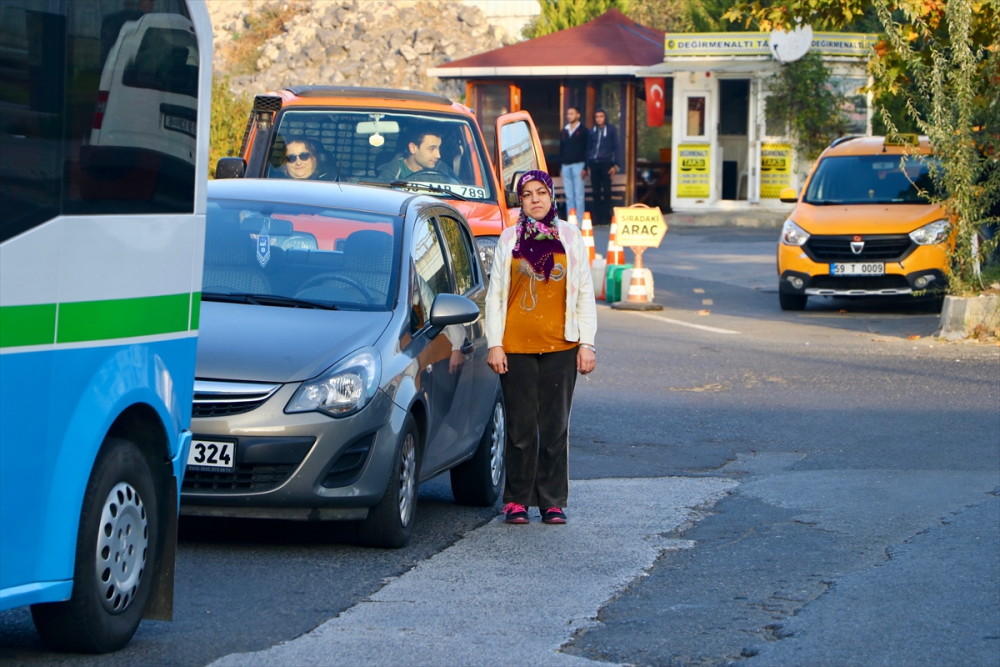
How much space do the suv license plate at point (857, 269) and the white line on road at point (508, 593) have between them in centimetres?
970

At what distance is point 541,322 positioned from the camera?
24.0ft

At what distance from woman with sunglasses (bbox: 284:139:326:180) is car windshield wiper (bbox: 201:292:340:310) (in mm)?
5123

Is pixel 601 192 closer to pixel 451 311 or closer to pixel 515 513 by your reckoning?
pixel 515 513

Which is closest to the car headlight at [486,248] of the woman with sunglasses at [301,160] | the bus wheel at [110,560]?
the woman with sunglasses at [301,160]

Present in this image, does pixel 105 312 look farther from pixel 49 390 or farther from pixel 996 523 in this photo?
pixel 996 523

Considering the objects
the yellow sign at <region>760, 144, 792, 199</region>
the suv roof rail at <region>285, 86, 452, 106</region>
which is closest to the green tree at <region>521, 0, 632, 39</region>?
the yellow sign at <region>760, 144, 792, 199</region>

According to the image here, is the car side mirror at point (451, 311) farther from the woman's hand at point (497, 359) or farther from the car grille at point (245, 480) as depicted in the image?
the car grille at point (245, 480)

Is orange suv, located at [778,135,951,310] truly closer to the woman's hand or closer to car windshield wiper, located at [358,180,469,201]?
car windshield wiper, located at [358,180,469,201]

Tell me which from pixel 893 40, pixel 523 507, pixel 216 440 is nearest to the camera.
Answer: pixel 216 440

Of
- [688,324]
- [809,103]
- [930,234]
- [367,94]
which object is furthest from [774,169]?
[367,94]

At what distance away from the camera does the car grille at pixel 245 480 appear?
6320 millimetres

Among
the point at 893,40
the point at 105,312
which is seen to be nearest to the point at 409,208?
the point at 105,312

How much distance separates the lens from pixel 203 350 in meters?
6.44

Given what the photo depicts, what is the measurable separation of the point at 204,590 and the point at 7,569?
1.69 m
